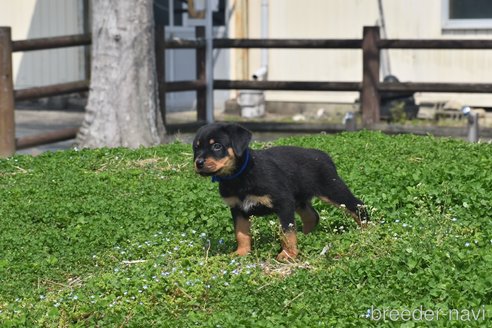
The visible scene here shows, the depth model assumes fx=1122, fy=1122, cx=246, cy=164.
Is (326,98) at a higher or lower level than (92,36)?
lower

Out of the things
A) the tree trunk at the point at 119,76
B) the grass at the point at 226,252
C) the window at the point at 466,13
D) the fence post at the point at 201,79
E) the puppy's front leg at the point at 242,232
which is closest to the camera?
the grass at the point at 226,252

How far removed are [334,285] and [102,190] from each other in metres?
3.81

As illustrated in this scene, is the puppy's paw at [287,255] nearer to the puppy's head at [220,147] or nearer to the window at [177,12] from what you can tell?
the puppy's head at [220,147]

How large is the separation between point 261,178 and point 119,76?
21.4 ft

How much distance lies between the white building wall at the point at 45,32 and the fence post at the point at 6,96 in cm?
881

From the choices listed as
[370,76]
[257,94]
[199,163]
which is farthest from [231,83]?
[199,163]

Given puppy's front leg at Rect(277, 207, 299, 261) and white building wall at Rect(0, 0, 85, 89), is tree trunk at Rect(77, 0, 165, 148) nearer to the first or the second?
puppy's front leg at Rect(277, 207, 299, 261)

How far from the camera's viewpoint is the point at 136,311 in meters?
6.36

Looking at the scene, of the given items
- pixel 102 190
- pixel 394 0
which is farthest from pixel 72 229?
pixel 394 0

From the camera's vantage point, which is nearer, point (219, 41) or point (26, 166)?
point (26, 166)

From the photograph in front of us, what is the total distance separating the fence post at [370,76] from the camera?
15.8 m

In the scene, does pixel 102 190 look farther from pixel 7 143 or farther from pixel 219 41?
pixel 219 41

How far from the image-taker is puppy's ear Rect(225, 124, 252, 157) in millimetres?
7090

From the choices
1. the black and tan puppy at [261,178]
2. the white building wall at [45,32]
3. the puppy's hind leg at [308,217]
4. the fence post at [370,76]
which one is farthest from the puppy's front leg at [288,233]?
the white building wall at [45,32]
